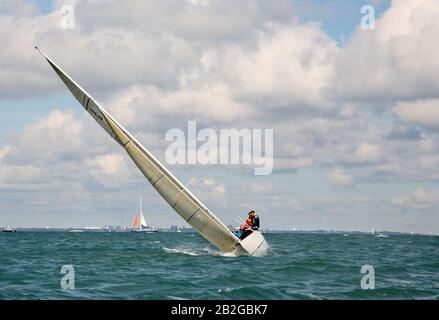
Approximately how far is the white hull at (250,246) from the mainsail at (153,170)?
1.47 metres

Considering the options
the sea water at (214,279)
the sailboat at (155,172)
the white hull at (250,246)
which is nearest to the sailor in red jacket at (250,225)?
the white hull at (250,246)

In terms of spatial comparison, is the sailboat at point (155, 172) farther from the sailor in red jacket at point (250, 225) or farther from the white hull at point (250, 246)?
the sailor in red jacket at point (250, 225)

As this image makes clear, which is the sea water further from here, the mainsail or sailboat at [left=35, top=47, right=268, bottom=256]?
the mainsail

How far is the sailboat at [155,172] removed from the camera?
2881 centimetres

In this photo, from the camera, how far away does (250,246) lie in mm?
31609

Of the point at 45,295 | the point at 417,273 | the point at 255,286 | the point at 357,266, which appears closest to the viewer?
the point at 45,295

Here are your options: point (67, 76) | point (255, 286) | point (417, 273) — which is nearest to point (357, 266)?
point (417, 273)

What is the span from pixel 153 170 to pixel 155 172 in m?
0.14

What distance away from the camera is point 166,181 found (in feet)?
95.7

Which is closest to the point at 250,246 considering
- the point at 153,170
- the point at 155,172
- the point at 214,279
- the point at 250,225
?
the point at 250,225
